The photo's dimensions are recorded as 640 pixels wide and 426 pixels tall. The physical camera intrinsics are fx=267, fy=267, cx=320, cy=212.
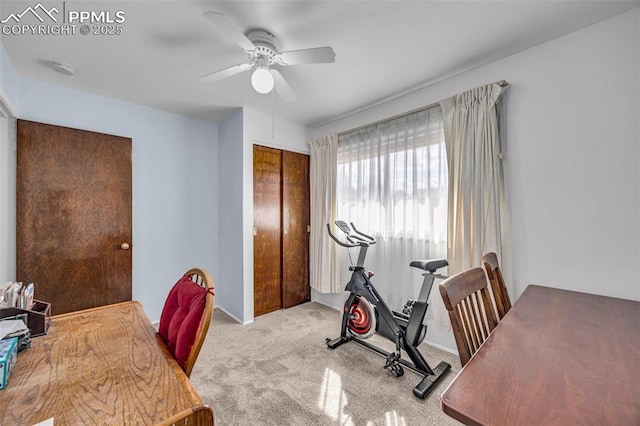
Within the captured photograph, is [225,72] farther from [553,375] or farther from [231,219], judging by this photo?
[553,375]

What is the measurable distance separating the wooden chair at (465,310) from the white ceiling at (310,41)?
153 cm

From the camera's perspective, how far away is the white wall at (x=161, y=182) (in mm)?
2641

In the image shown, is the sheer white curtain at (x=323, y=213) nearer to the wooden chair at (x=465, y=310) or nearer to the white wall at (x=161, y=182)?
the white wall at (x=161, y=182)

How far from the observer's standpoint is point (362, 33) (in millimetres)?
1772

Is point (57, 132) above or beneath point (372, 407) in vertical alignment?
above

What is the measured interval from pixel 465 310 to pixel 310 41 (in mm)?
1870

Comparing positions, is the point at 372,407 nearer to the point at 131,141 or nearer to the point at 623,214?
the point at 623,214

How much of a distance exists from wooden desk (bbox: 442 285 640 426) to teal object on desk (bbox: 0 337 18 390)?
1265 millimetres

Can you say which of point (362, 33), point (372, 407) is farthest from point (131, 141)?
point (372, 407)

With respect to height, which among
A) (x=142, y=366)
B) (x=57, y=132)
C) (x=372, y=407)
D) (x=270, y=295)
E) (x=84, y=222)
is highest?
(x=57, y=132)

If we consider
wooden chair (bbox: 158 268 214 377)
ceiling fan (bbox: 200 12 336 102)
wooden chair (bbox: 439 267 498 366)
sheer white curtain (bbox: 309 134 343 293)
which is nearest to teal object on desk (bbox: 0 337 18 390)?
wooden chair (bbox: 158 268 214 377)

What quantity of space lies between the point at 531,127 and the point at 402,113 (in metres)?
1.06

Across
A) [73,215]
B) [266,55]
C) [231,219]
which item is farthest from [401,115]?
[73,215]

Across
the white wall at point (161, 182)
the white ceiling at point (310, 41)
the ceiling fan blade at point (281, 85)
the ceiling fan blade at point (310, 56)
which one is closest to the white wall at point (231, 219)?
the white wall at point (161, 182)
